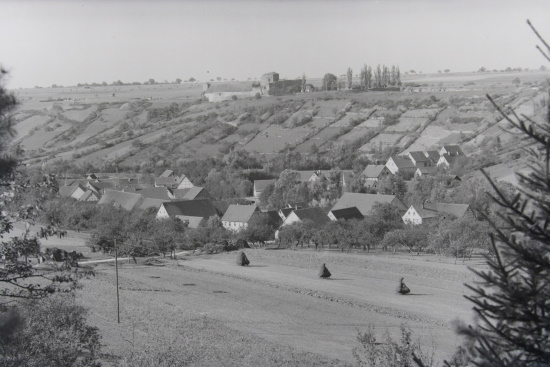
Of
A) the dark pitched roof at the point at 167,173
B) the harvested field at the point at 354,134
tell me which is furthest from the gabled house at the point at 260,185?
the harvested field at the point at 354,134

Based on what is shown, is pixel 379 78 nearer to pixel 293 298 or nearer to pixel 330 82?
pixel 330 82

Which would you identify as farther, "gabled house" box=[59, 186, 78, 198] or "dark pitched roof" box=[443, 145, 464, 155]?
"dark pitched roof" box=[443, 145, 464, 155]

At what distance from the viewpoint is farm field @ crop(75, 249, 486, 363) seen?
21.9 m

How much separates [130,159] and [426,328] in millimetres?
66640

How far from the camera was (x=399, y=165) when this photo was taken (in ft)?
217

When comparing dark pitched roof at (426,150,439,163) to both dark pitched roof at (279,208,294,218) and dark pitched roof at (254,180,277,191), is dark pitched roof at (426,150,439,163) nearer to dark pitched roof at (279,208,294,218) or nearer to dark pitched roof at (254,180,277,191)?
dark pitched roof at (254,180,277,191)

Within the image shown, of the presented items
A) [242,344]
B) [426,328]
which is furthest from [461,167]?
[242,344]

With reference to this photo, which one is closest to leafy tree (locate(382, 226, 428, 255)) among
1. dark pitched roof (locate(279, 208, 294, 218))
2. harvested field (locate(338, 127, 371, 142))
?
dark pitched roof (locate(279, 208, 294, 218))

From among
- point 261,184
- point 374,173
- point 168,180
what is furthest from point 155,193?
point 374,173

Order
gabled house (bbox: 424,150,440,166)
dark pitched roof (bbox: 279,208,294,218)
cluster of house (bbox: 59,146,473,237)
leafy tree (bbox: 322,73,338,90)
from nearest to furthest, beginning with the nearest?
cluster of house (bbox: 59,146,473,237)
dark pitched roof (bbox: 279,208,294,218)
gabled house (bbox: 424,150,440,166)
leafy tree (bbox: 322,73,338,90)

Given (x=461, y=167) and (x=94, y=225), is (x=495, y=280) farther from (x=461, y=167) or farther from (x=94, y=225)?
(x=461, y=167)

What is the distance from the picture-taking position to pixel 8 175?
7.22 m

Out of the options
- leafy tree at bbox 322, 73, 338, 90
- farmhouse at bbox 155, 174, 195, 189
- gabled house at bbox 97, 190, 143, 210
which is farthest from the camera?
leafy tree at bbox 322, 73, 338, 90

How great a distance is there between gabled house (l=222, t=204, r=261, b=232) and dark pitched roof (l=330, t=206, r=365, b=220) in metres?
6.35
